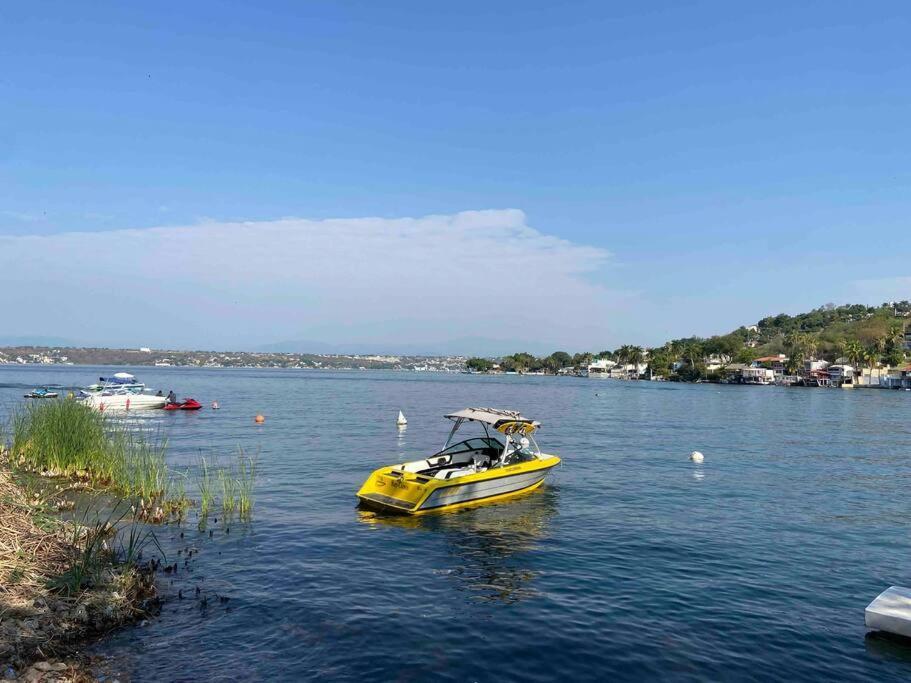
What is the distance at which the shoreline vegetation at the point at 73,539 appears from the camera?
29.8ft

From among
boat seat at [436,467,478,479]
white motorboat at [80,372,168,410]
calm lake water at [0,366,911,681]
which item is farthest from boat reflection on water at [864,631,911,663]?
white motorboat at [80,372,168,410]

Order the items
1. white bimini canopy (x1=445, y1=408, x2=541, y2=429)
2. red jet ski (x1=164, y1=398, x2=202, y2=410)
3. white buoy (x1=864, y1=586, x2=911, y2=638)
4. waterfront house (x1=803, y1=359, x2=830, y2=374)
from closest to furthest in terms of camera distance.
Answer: white buoy (x1=864, y1=586, x2=911, y2=638), white bimini canopy (x1=445, y1=408, x2=541, y2=429), red jet ski (x1=164, y1=398, x2=202, y2=410), waterfront house (x1=803, y1=359, x2=830, y2=374)

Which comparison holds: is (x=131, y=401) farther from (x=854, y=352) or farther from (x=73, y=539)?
(x=854, y=352)

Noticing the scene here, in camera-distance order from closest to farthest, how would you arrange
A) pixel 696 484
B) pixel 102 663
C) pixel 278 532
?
pixel 102 663
pixel 278 532
pixel 696 484

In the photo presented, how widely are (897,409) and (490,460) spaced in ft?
254

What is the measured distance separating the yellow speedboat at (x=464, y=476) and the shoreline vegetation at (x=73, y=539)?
169 inches

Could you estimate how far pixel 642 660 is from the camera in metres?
10.1

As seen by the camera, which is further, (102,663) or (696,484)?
(696,484)

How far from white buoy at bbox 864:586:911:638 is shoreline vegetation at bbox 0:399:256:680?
12.7 meters

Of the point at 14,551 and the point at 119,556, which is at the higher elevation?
the point at 14,551

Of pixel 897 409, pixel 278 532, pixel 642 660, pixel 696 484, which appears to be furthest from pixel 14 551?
pixel 897 409

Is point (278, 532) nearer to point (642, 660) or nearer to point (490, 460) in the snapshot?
point (490, 460)

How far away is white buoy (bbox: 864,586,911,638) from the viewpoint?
10.9 m

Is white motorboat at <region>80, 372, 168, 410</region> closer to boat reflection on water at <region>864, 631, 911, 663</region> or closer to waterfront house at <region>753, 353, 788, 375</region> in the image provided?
boat reflection on water at <region>864, 631, 911, 663</region>
